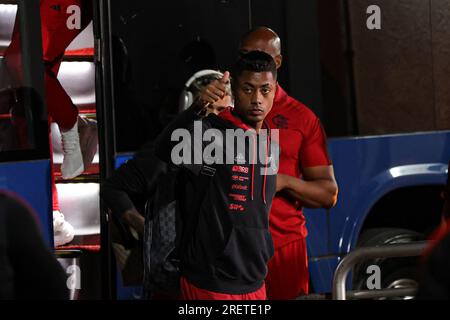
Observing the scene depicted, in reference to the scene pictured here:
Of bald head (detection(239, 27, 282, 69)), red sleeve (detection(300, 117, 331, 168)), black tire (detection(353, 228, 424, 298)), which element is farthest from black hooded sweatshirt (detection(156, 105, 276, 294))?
black tire (detection(353, 228, 424, 298))

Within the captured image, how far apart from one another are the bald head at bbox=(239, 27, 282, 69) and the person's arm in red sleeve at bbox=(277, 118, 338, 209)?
430 mm

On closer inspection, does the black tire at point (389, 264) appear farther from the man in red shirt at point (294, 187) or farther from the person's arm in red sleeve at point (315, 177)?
the person's arm in red sleeve at point (315, 177)

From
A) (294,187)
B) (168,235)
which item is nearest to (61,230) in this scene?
(294,187)

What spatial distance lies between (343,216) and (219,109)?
2.31 m

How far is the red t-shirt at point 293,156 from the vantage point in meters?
5.22

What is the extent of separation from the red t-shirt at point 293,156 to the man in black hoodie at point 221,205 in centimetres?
77

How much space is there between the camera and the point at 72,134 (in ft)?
21.2

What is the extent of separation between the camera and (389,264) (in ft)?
23.1

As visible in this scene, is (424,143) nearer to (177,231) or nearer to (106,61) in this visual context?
(106,61)

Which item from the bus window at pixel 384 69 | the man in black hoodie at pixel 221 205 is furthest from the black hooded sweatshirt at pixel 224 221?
the bus window at pixel 384 69

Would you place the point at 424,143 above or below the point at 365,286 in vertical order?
above

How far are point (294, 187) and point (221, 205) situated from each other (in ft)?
2.59

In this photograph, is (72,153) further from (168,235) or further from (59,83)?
(168,235)
